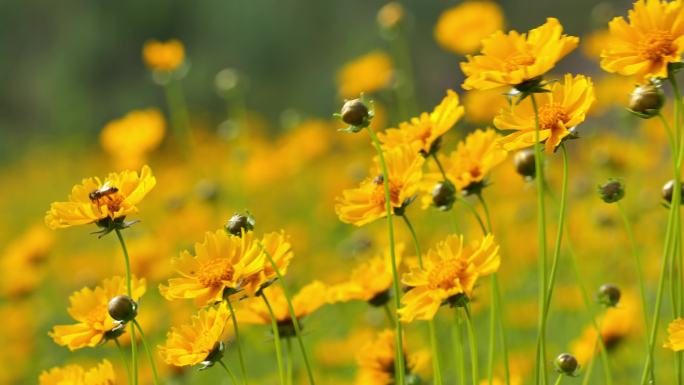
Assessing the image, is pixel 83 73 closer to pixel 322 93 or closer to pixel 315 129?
pixel 322 93

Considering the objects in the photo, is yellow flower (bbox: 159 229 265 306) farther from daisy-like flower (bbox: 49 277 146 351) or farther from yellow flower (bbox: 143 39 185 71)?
yellow flower (bbox: 143 39 185 71)

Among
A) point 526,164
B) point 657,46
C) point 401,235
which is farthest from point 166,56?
point 657,46

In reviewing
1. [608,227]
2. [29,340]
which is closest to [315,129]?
[29,340]

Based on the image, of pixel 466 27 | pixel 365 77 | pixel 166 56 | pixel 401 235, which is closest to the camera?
pixel 166 56

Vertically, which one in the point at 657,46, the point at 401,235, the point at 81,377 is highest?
the point at 657,46

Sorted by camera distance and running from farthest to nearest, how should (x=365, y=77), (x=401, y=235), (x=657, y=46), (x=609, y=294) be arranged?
(x=365, y=77) < (x=401, y=235) < (x=609, y=294) < (x=657, y=46)

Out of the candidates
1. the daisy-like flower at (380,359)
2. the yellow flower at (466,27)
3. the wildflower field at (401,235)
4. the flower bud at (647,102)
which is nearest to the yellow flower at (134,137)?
the wildflower field at (401,235)

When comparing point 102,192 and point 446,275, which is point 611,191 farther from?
point 102,192
